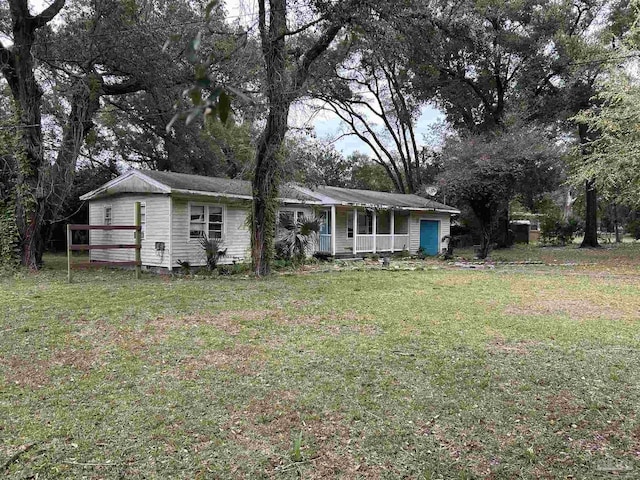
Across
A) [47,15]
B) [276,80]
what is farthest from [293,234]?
[47,15]

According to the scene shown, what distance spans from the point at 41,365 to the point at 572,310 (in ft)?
24.7

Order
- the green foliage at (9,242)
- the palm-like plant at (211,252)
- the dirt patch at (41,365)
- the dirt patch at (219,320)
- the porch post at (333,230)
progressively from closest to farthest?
the dirt patch at (41,365), the dirt patch at (219,320), the green foliage at (9,242), the palm-like plant at (211,252), the porch post at (333,230)

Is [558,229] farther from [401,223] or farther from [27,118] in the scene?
[27,118]

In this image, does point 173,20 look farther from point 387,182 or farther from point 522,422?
point 387,182

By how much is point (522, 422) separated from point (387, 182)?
119ft

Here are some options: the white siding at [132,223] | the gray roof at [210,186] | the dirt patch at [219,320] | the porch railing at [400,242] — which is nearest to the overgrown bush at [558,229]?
the porch railing at [400,242]

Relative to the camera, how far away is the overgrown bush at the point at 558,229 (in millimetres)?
30156

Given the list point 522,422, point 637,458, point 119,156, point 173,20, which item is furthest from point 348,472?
point 119,156

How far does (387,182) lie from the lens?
38875 mm

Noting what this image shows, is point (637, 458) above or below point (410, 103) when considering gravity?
below

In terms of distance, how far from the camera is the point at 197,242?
13828 millimetres

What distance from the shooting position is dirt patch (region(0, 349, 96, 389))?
4.07m

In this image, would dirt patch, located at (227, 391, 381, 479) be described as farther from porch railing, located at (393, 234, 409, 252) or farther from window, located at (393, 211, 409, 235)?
window, located at (393, 211, 409, 235)

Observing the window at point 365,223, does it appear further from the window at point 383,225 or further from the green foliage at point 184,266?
the green foliage at point 184,266
